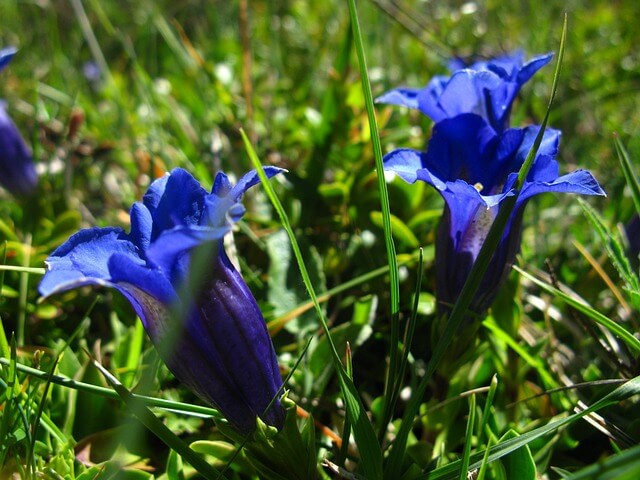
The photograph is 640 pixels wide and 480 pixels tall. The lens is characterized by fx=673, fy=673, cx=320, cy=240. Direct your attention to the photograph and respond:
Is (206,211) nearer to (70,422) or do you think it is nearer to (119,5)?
(70,422)

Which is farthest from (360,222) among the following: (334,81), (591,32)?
(591,32)

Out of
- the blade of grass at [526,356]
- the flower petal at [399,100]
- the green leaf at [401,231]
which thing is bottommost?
the blade of grass at [526,356]

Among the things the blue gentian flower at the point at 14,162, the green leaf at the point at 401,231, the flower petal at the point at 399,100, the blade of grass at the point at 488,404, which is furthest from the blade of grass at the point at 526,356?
the blue gentian flower at the point at 14,162

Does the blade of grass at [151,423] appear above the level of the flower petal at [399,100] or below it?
below

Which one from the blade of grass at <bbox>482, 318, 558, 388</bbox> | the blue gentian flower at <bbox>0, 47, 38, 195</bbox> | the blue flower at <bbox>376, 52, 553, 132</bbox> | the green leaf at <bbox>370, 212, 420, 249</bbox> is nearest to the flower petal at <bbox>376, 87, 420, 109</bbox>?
the blue flower at <bbox>376, 52, 553, 132</bbox>

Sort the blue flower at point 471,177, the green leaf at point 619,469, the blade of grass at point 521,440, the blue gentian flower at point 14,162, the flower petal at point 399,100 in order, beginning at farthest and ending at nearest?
the blue gentian flower at point 14,162
the flower petal at point 399,100
the blue flower at point 471,177
the blade of grass at point 521,440
the green leaf at point 619,469

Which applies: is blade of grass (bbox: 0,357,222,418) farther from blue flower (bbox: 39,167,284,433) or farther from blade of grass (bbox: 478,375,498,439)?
blade of grass (bbox: 478,375,498,439)

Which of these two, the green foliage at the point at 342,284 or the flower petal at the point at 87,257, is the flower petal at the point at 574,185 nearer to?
the green foliage at the point at 342,284
